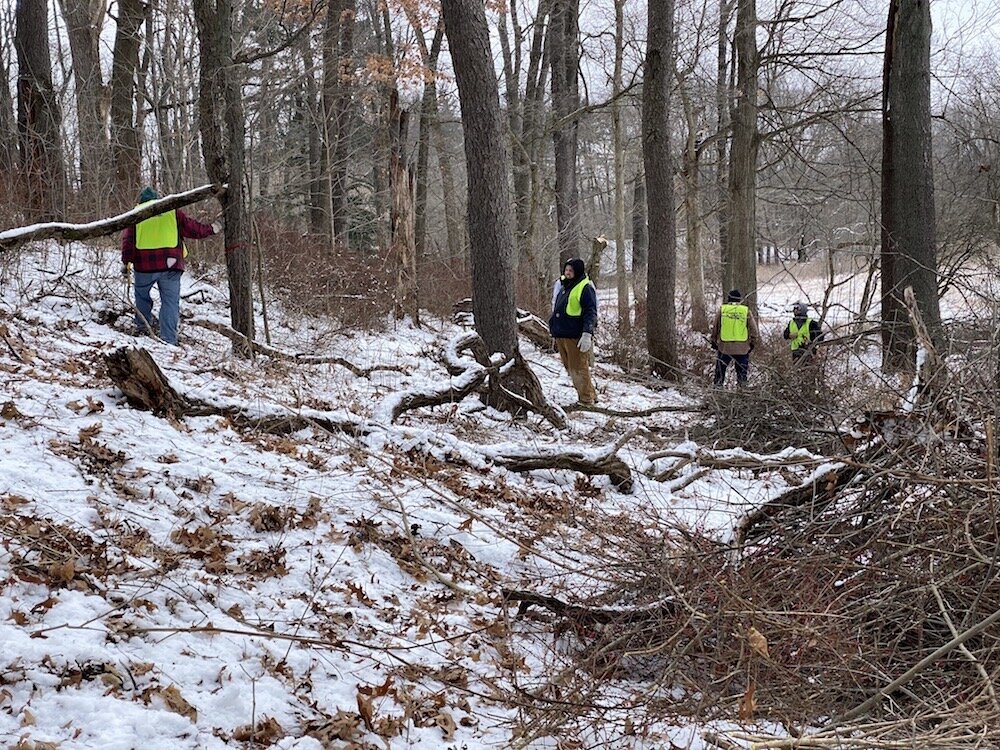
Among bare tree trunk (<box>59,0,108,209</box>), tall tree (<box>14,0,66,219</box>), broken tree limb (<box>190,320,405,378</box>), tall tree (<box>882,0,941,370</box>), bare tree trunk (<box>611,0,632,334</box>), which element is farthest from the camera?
bare tree trunk (<box>611,0,632,334</box>)

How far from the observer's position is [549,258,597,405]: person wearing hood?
982cm

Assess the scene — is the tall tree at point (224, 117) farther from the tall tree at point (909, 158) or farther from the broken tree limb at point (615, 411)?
the tall tree at point (909, 158)

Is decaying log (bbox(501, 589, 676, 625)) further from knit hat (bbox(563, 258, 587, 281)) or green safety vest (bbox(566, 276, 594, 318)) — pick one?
knit hat (bbox(563, 258, 587, 281))

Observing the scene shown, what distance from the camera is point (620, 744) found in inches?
123

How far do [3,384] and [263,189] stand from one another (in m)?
13.2

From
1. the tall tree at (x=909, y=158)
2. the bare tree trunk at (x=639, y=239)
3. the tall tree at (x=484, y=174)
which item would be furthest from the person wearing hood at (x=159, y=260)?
the bare tree trunk at (x=639, y=239)

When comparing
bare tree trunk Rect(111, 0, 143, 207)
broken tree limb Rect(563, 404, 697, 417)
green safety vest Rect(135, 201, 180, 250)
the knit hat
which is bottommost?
broken tree limb Rect(563, 404, 697, 417)

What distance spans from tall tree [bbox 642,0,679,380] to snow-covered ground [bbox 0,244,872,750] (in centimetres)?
601

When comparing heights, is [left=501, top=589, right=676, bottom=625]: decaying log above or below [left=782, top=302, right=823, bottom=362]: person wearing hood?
below

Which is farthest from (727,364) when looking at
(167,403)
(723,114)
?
(723,114)

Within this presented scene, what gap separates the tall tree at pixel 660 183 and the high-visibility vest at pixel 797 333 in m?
1.75

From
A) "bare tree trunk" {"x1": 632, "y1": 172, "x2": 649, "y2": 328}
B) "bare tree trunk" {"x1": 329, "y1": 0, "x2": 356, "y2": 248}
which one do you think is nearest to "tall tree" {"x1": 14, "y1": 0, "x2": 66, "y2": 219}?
"bare tree trunk" {"x1": 329, "y1": 0, "x2": 356, "y2": 248}

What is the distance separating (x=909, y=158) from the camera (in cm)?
856

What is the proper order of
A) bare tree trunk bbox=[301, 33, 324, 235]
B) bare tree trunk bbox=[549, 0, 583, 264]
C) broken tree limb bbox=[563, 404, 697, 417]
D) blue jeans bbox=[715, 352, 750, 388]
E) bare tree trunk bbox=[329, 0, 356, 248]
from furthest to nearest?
bare tree trunk bbox=[549, 0, 583, 264], bare tree trunk bbox=[329, 0, 356, 248], bare tree trunk bbox=[301, 33, 324, 235], blue jeans bbox=[715, 352, 750, 388], broken tree limb bbox=[563, 404, 697, 417]
